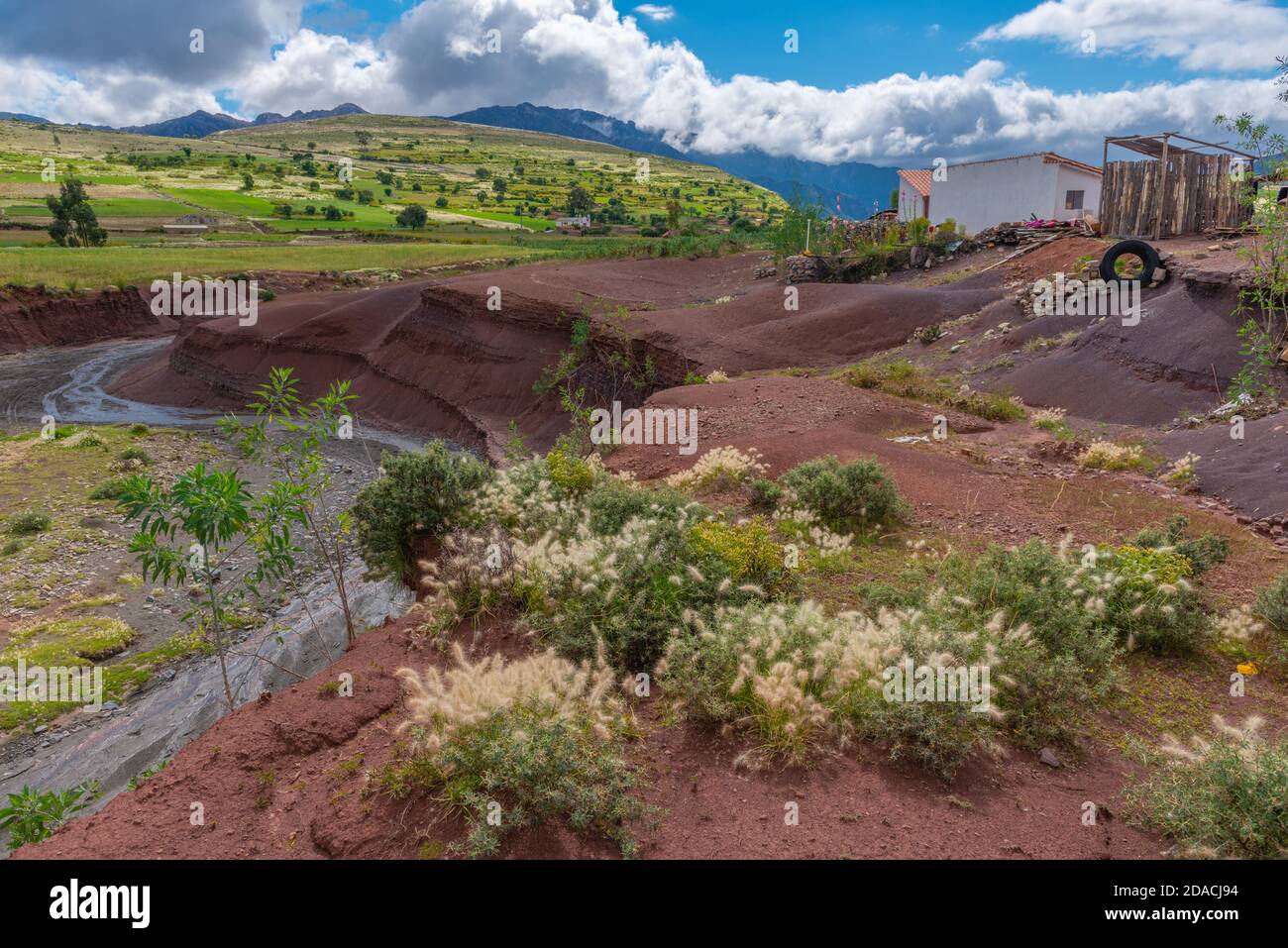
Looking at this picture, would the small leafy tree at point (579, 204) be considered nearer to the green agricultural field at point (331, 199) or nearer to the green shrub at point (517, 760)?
the green agricultural field at point (331, 199)

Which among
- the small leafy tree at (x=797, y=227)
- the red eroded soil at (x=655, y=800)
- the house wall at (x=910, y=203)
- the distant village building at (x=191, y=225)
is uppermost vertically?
the distant village building at (x=191, y=225)

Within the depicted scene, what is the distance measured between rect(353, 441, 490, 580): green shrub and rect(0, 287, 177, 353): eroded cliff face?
40.0m

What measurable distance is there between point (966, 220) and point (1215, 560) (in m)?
35.1

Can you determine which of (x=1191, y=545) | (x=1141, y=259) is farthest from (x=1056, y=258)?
(x=1191, y=545)

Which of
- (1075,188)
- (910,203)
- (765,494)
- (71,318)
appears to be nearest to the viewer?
(765,494)

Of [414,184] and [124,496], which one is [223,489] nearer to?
[124,496]

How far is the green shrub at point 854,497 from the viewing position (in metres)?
9.31

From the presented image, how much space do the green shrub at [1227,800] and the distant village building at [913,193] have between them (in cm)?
4289

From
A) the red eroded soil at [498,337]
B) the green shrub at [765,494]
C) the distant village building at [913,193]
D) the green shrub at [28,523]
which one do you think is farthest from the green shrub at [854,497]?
the distant village building at [913,193]

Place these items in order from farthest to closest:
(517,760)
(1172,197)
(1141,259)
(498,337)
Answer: (498,337)
(1172,197)
(1141,259)
(517,760)

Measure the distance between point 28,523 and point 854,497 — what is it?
1684 centimetres

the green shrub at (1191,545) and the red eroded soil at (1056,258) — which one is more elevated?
the red eroded soil at (1056,258)

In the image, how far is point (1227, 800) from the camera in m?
3.93

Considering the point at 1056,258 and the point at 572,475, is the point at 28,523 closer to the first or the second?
the point at 572,475
